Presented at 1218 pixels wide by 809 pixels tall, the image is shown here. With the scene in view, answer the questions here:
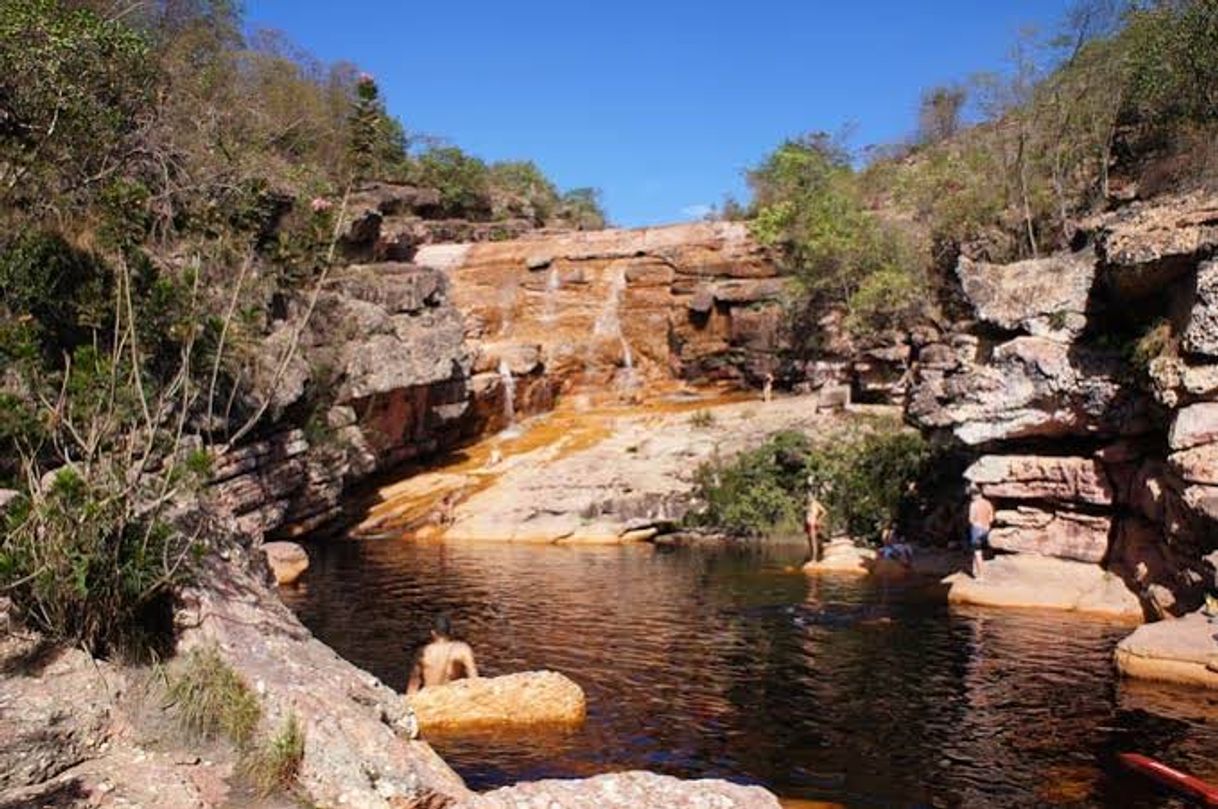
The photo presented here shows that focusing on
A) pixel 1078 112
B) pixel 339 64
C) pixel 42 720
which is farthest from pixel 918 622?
pixel 339 64

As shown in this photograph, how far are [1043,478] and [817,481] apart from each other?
10667mm

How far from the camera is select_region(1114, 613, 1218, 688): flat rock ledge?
1380 centimetres

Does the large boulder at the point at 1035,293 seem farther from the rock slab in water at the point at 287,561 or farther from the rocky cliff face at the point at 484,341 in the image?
the rock slab in water at the point at 287,561

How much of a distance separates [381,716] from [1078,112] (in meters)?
31.2

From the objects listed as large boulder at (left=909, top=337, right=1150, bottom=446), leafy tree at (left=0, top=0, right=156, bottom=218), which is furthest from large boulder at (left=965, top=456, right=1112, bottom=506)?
leafy tree at (left=0, top=0, right=156, bottom=218)

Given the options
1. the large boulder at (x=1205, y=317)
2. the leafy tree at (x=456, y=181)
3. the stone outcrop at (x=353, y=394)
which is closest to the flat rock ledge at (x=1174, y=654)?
the large boulder at (x=1205, y=317)

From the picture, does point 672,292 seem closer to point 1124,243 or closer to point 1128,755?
point 1124,243

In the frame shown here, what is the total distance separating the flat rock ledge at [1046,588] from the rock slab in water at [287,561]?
14075 millimetres

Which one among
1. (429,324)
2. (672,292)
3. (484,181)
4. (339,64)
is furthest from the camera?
(484,181)

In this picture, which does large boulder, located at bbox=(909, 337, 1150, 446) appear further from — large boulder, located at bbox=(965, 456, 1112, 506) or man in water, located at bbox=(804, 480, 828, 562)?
man in water, located at bbox=(804, 480, 828, 562)

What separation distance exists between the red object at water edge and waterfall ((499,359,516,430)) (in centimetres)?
3093

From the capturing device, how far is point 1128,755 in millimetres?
10766

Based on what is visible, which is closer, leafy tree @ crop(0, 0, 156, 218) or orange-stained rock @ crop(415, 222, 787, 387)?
leafy tree @ crop(0, 0, 156, 218)

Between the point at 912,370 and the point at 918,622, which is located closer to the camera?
the point at 918,622
